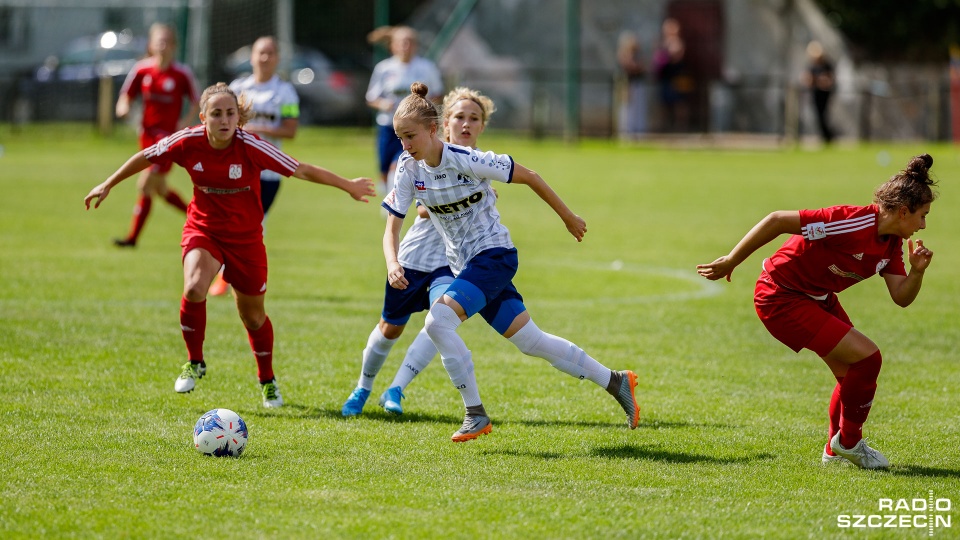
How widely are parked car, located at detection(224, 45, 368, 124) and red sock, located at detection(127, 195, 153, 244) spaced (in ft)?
63.2

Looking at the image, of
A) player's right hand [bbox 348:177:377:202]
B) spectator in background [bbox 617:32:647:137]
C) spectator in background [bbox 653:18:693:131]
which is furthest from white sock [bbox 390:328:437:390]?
spectator in background [bbox 653:18:693:131]

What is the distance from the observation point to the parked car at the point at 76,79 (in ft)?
102

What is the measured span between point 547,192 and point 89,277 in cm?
687

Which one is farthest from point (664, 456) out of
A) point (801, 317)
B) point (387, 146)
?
point (387, 146)

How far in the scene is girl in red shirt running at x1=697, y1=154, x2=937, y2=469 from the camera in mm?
5758

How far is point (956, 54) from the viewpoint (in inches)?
1312

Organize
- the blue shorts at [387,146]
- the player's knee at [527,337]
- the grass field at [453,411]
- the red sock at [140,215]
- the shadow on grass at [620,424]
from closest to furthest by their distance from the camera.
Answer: the grass field at [453,411], the player's knee at [527,337], the shadow on grass at [620,424], the red sock at [140,215], the blue shorts at [387,146]

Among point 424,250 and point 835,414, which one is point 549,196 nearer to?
point 424,250

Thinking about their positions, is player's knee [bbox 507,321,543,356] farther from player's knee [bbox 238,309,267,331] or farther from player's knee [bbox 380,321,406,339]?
player's knee [bbox 238,309,267,331]

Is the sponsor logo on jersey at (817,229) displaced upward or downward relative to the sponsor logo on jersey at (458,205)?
downward

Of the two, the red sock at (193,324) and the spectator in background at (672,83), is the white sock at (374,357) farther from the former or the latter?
the spectator in background at (672,83)

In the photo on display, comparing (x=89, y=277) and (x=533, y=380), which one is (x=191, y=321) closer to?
(x=533, y=380)

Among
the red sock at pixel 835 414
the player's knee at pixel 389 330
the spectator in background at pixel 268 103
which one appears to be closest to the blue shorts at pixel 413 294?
the player's knee at pixel 389 330

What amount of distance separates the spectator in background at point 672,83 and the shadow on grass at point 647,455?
25194 millimetres
